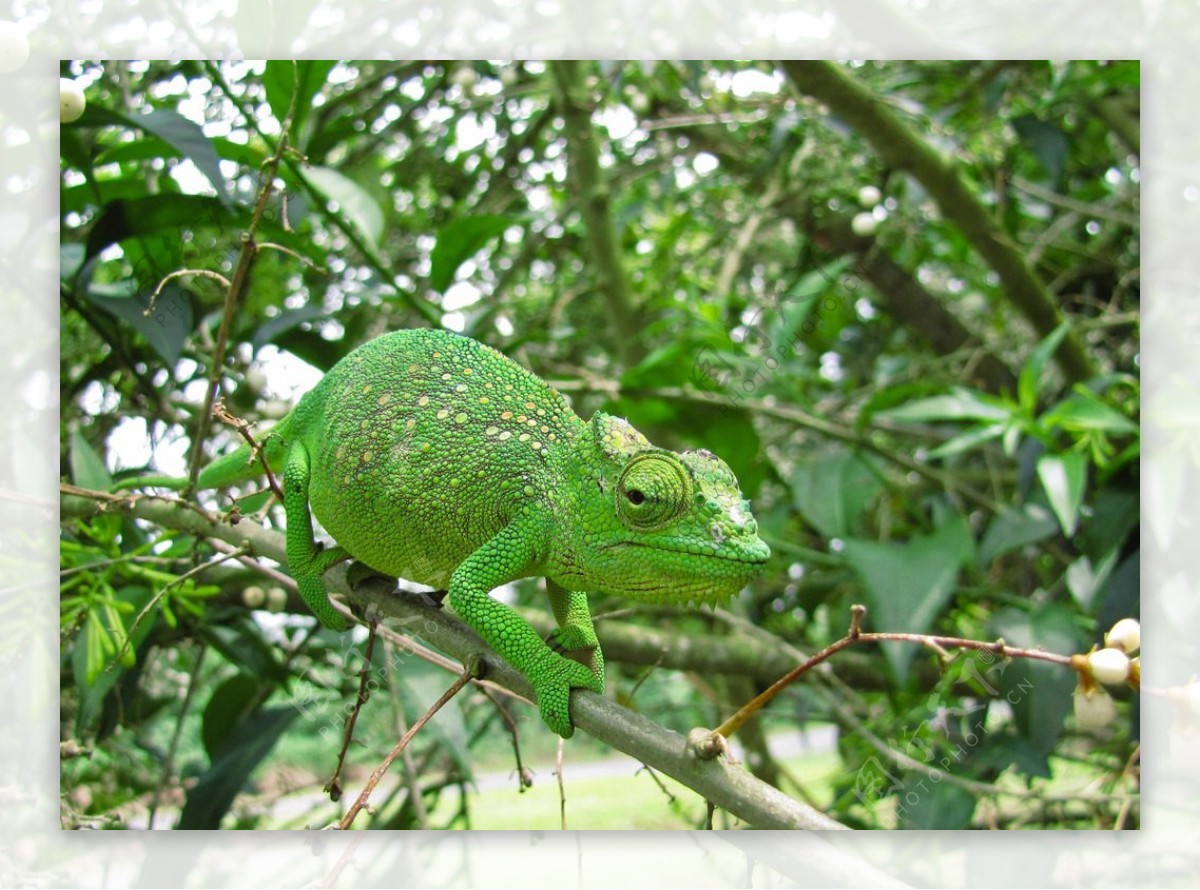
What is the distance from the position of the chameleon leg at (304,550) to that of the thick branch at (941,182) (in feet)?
4.55

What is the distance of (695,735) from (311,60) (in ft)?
3.96

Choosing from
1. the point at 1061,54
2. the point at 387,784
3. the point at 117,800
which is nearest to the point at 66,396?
the point at 117,800

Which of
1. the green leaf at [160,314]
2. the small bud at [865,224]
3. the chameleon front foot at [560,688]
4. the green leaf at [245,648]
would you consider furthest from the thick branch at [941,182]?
the chameleon front foot at [560,688]

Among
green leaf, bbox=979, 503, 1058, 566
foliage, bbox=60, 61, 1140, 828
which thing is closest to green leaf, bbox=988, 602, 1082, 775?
foliage, bbox=60, 61, 1140, 828

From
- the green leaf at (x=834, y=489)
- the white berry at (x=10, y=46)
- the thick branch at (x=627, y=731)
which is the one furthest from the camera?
the green leaf at (x=834, y=489)

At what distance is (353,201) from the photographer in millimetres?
1596

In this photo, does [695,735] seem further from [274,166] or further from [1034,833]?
[1034,833]

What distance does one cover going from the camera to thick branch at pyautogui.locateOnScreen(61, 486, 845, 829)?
2.41 feet

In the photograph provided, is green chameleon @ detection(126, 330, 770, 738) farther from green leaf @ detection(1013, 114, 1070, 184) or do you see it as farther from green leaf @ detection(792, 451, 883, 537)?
green leaf @ detection(1013, 114, 1070, 184)

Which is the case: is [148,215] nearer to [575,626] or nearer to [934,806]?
[575,626]

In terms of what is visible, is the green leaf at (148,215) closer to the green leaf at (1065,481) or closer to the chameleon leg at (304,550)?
the chameleon leg at (304,550)

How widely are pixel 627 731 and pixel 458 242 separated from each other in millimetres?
847

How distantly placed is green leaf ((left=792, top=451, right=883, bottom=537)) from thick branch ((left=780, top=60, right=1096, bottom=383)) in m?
0.48

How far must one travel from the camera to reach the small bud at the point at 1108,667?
2.55 feet
